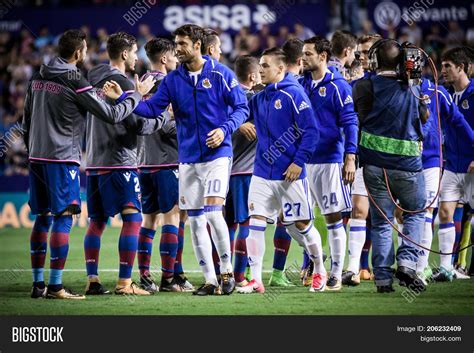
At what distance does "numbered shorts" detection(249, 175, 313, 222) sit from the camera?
8352mm

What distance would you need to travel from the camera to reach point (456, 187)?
9.70 metres

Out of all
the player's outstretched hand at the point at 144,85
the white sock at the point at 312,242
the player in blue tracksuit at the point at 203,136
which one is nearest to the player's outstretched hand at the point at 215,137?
the player in blue tracksuit at the point at 203,136

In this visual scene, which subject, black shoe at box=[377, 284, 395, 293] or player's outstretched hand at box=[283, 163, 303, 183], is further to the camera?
black shoe at box=[377, 284, 395, 293]

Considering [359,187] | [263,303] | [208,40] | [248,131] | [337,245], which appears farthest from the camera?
[359,187]

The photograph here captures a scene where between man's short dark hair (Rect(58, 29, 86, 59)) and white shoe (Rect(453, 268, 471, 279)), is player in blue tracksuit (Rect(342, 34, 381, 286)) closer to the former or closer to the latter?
white shoe (Rect(453, 268, 471, 279))

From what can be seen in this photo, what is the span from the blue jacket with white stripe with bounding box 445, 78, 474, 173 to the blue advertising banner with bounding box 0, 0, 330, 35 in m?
9.71

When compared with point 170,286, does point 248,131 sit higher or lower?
higher

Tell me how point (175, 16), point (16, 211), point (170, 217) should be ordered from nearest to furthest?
point (170, 217) < point (16, 211) < point (175, 16)

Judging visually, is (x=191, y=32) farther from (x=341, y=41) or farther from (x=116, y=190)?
(x=341, y=41)

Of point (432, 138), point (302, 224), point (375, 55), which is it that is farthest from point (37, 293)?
point (432, 138)

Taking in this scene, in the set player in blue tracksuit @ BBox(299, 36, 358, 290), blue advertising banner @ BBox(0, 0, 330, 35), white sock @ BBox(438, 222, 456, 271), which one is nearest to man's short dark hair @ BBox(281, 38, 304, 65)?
player in blue tracksuit @ BBox(299, 36, 358, 290)

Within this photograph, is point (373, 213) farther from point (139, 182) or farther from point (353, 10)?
point (353, 10)

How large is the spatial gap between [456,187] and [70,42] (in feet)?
13.3
